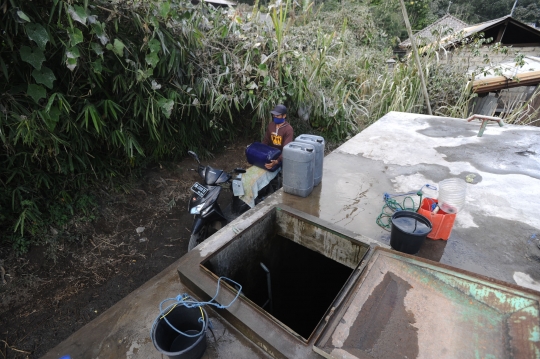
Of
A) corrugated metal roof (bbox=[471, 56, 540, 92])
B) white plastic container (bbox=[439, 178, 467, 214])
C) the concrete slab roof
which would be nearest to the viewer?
the concrete slab roof

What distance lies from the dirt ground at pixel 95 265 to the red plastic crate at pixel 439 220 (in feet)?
9.05

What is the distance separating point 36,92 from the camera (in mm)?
2406

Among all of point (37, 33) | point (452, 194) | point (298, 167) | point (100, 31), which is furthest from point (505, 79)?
point (37, 33)

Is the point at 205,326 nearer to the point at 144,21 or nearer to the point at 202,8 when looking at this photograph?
the point at 144,21

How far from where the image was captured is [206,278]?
1.72m

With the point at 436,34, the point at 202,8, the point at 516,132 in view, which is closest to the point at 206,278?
the point at 202,8

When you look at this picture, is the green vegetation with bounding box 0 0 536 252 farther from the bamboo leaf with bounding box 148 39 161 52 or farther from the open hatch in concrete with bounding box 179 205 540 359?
the open hatch in concrete with bounding box 179 205 540 359

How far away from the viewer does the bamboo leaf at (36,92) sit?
7.79 feet

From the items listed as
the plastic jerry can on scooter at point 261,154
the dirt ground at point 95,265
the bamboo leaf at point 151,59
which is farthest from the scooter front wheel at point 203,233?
the bamboo leaf at point 151,59

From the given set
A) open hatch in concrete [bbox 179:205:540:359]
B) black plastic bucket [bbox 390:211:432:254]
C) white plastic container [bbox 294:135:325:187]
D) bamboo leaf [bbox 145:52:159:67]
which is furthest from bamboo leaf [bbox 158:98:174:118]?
black plastic bucket [bbox 390:211:432:254]

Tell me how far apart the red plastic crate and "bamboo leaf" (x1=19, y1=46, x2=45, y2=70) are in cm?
341

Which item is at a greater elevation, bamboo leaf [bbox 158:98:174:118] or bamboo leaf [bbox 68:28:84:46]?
bamboo leaf [bbox 68:28:84:46]

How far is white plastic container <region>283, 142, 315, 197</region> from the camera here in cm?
242

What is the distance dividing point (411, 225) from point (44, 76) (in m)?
3.37
